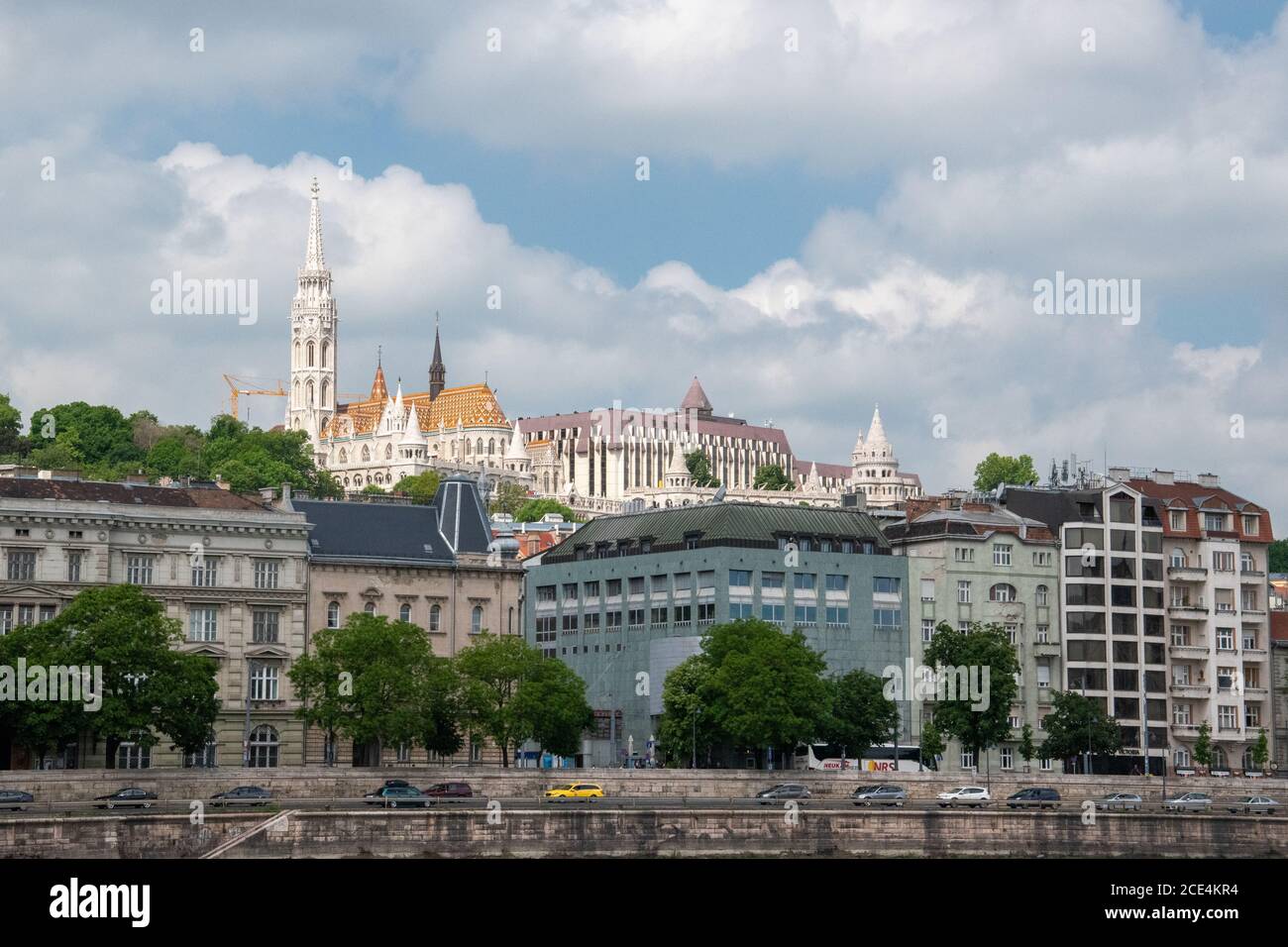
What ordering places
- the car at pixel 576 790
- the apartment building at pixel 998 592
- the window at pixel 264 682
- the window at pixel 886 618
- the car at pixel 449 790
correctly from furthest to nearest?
the apartment building at pixel 998 592
the window at pixel 886 618
the window at pixel 264 682
the car at pixel 576 790
the car at pixel 449 790

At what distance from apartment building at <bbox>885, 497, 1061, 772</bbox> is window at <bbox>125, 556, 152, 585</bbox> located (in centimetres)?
4212

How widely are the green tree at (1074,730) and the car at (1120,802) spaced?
21.9 meters

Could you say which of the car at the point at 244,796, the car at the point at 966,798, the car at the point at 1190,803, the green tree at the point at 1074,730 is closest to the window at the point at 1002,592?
the green tree at the point at 1074,730

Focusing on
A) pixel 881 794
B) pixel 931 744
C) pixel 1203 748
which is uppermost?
pixel 931 744

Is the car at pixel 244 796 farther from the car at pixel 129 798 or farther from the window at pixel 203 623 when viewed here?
the window at pixel 203 623

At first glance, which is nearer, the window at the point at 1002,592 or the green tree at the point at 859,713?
the green tree at the point at 859,713

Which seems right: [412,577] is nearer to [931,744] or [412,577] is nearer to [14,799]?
[931,744]

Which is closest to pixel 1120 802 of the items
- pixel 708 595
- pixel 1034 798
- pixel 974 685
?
pixel 1034 798

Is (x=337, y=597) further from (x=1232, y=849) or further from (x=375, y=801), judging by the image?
(x=1232, y=849)

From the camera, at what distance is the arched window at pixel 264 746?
11656 centimetres

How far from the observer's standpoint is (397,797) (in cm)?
9062

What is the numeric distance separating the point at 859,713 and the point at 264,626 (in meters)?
28.6

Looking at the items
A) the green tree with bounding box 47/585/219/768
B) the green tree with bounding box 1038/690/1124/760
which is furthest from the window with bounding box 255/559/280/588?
the green tree with bounding box 1038/690/1124/760
